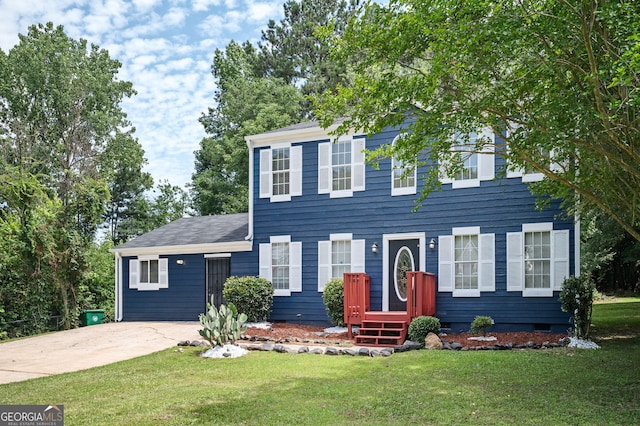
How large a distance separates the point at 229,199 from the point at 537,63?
2299 centimetres

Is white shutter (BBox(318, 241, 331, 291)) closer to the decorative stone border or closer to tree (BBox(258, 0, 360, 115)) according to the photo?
the decorative stone border

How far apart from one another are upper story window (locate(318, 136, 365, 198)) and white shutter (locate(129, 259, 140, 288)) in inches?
267

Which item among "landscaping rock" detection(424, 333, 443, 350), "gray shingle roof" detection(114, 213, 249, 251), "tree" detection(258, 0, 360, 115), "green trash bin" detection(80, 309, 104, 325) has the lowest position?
"green trash bin" detection(80, 309, 104, 325)

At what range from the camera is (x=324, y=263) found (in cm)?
1567

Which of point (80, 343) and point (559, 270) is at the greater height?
point (559, 270)

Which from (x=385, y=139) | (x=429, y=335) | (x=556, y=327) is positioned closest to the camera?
(x=429, y=335)

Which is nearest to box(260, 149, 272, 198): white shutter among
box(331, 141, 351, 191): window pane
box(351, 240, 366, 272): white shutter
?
box(331, 141, 351, 191): window pane

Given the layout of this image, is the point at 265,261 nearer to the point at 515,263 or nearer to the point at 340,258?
the point at 340,258

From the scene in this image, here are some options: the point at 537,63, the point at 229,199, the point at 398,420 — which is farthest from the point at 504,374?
the point at 229,199

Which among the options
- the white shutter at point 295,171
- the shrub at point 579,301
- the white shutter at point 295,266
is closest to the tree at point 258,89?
the white shutter at point 295,171

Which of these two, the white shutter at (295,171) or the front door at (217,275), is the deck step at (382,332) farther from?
the front door at (217,275)

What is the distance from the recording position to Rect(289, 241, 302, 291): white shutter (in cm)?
1598

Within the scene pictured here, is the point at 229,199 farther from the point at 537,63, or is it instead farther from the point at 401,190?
the point at 537,63

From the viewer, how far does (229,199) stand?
29.3 meters
